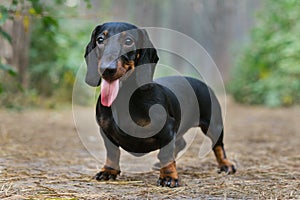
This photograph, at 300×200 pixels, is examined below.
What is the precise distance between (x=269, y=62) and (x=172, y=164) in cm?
933

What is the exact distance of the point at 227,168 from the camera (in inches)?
144

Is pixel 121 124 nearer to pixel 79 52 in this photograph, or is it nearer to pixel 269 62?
pixel 79 52

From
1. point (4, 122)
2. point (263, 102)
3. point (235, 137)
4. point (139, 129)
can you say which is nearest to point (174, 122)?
point (139, 129)

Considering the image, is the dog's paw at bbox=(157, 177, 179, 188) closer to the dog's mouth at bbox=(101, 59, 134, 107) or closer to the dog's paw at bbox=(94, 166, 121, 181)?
the dog's paw at bbox=(94, 166, 121, 181)

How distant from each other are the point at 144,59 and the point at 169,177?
30.7 inches

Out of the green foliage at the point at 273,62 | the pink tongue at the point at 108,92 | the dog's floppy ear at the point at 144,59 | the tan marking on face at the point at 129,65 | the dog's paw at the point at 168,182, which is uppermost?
the green foliage at the point at 273,62

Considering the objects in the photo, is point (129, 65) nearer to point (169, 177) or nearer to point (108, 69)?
point (108, 69)

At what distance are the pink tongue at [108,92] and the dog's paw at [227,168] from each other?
1.24 m

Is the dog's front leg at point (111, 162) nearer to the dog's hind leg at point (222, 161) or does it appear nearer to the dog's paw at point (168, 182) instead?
the dog's paw at point (168, 182)

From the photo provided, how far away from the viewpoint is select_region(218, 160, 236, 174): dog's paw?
3618 mm

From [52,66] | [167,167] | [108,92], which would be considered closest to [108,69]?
[108,92]

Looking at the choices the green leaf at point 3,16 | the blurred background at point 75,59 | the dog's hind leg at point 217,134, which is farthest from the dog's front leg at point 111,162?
the blurred background at point 75,59

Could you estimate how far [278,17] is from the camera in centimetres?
1161

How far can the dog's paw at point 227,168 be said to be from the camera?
3618 mm
